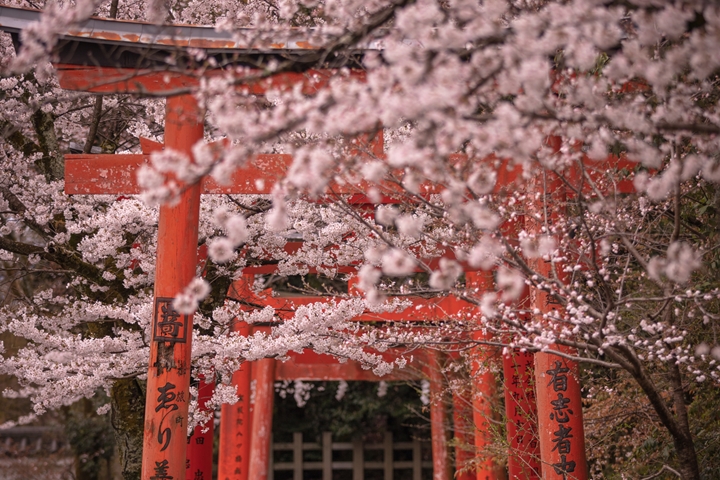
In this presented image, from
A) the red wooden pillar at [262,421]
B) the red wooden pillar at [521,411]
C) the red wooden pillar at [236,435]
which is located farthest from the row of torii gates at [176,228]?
the red wooden pillar at [262,421]

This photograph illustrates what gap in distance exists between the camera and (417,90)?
2.13 metres

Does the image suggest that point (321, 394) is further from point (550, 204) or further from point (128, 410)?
point (550, 204)

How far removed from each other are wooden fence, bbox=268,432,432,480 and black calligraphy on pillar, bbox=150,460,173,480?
38.1 feet

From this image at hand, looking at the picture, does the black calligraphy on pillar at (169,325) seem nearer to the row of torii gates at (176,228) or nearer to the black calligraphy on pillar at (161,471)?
the row of torii gates at (176,228)

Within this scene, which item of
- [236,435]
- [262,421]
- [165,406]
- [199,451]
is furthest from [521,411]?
[262,421]

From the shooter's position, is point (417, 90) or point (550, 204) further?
point (550, 204)

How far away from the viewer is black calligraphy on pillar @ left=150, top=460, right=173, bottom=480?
14.7ft

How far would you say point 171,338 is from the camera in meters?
4.58

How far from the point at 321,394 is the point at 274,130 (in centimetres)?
1409

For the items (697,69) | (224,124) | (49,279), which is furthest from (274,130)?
(49,279)

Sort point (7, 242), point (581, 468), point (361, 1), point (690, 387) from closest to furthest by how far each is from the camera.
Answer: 1. point (361, 1)
2. point (581, 468)
3. point (690, 387)
4. point (7, 242)

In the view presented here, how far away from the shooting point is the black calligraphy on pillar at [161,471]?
4477 millimetres

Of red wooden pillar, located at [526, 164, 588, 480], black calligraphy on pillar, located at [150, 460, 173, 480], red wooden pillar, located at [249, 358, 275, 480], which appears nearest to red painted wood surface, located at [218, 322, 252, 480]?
red wooden pillar, located at [249, 358, 275, 480]

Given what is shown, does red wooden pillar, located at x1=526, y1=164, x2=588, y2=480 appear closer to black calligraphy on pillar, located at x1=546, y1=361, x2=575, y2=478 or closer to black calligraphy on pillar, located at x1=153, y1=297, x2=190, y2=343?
black calligraphy on pillar, located at x1=546, y1=361, x2=575, y2=478
